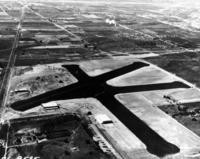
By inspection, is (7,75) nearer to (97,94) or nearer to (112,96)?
(97,94)

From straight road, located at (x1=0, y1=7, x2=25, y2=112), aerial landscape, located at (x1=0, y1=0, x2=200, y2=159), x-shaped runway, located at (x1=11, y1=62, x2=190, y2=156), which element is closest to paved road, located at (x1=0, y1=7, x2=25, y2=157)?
straight road, located at (x1=0, y1=7, x2=25, y2=112)

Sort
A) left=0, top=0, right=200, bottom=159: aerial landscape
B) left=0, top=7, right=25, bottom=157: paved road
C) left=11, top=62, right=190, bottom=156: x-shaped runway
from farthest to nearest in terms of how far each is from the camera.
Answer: left=0, top=7, right=25, bottom=157: paved road
left=11, top=62, right=190, bottom=156: x-shaped runway
left=0, top=0, right=200, bottom=159: aerial landscape

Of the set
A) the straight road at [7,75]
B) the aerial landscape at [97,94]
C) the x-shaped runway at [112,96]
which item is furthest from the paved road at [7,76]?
the x-shaped runway at [112,96]

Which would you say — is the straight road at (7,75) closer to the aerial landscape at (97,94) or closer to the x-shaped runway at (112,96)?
the aerial landscape at (97,94)

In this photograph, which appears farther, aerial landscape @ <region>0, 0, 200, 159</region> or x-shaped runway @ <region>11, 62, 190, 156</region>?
x-shaped runway @ <region>11, 62, 190, 156</region>

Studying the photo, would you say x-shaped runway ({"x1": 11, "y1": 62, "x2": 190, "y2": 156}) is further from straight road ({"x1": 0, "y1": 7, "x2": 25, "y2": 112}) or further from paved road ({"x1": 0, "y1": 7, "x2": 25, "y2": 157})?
paved road ({"x1": 0, "y1": 7, "x2": 25, "y2": 157})

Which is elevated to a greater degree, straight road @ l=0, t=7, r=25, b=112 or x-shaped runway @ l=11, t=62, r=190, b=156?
straight road @ l=0, t=7, r=25, b=112

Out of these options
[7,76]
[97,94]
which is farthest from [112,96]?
[7,76]

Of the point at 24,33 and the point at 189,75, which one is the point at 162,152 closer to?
the point at 189,75
